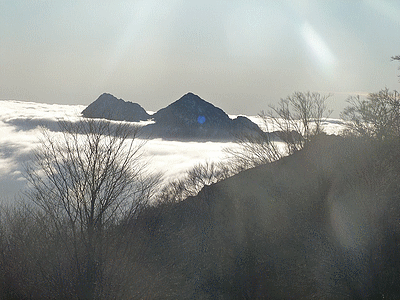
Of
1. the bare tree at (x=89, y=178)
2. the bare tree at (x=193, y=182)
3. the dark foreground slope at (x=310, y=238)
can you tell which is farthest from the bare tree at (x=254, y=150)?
the bare tree at (x=89, y=178)

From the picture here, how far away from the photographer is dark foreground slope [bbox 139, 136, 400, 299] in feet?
45.5

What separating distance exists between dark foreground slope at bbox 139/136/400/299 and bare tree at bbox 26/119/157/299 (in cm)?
345

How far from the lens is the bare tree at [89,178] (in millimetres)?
12648

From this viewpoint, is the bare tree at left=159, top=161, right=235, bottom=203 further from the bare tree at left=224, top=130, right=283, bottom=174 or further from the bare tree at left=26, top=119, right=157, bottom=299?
the bare tree at left=26, top=119, right=157, bottom=299

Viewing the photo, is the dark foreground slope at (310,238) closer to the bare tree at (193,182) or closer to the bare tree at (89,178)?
the bare tree at (89,178)

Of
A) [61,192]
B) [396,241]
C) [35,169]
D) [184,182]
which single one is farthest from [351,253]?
[184,182]

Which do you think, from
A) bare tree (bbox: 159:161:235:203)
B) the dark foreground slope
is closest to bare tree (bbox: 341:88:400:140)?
the dark foreground slope

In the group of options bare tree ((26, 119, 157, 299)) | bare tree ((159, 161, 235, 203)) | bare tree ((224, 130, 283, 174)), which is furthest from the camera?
bare tree ((159, 161, 235, 203))

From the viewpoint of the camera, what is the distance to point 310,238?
17234mm

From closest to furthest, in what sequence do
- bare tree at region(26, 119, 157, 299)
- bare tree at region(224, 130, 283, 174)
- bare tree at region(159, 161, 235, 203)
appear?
bare tree at region(26, 119, 157, 299) < bare tree at region(224, 130, 283, 174) < bare tree at region(159, 161, 235, 203)

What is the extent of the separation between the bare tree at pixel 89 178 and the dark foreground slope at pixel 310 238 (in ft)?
11.3

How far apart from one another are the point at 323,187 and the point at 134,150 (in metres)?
9.70

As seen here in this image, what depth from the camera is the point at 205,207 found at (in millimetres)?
44062

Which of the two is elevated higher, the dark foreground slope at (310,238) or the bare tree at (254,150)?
the bare tree at (254,150)
